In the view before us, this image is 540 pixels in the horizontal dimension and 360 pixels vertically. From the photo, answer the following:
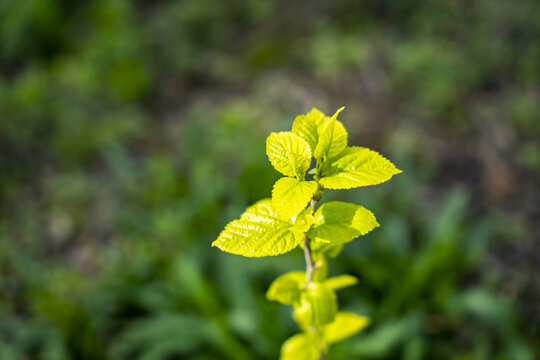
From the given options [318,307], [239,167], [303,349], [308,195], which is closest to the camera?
[308,195]

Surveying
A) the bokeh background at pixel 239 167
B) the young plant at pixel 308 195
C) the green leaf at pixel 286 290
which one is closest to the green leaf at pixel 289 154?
the young plant at pixel 308 195

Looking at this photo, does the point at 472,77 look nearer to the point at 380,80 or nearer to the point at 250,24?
the point at 380,80

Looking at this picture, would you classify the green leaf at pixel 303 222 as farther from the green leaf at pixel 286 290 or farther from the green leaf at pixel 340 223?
the green leaf at pixel 286 290

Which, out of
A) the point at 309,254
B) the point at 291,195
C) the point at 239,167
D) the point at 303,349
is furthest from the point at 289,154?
the point at 239,167

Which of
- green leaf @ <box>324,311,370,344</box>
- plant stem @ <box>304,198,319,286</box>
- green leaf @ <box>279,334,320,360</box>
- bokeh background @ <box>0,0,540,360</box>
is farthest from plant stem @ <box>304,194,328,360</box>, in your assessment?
bokeh background @ <box>0,0,540,360</box>

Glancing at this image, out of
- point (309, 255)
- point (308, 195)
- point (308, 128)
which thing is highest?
point (308, 128)

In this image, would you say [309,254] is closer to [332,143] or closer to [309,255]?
[309,255]
